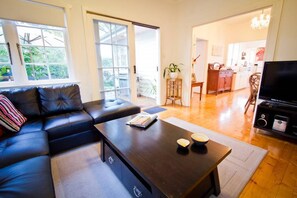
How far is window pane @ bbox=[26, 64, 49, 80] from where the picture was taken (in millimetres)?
2266

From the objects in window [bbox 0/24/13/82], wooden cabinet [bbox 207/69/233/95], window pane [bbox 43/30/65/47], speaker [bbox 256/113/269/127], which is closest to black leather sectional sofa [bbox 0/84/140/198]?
window [bbox 0/24/13/82]

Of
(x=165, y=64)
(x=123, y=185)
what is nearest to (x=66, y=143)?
(x=123, y=185)

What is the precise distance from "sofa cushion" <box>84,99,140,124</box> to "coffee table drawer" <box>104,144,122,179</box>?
0.52 m

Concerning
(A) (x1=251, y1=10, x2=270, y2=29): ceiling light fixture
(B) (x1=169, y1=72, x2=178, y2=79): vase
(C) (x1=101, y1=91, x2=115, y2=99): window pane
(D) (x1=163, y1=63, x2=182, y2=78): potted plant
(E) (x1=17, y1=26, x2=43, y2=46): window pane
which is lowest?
(C) (x1=101, y1=91, x2=115, y2=99): window pane

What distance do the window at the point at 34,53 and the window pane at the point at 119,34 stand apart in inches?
35.7

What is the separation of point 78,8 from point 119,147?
8.13 feet

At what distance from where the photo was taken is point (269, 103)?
7.32 feet

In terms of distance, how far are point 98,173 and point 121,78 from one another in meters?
2.11

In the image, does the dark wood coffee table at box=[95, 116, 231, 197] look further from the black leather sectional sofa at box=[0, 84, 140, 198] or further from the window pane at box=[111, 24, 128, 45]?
the window pane at box=[111, 24, 128, 45]

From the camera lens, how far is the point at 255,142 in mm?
2023

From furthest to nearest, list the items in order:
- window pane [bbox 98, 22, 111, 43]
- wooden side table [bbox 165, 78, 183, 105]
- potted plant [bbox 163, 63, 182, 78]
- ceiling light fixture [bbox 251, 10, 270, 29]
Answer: wooden side table [bbox 165, 78, 183, 105] → potted plant [bbox 163, 63, 182, 78] → ceiling light fixture [bbox 251, 10, 270, 29] → window pane [bbox 98, 22, 111, 43]

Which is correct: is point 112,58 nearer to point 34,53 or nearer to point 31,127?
point 34,53

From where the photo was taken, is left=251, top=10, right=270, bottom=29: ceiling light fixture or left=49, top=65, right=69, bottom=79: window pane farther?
left=251, top=10, right=270, bottom=29: ceiling light fixture

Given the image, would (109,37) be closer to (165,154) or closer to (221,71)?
(165,154)
